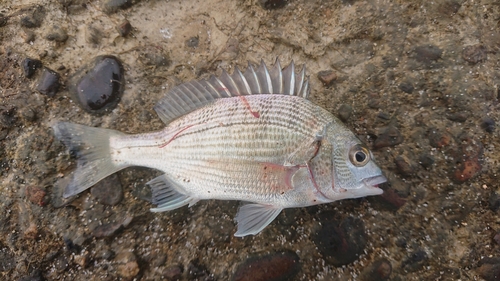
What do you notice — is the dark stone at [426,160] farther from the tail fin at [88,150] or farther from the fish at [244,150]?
the tail fin at [88,150]

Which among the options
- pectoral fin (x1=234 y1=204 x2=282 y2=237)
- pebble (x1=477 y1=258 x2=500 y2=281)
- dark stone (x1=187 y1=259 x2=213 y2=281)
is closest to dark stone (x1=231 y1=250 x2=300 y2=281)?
dark stone (x1=187 y1=259 x2=213 y2=281)

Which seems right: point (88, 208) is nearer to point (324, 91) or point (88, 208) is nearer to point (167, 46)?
point (167, 46)

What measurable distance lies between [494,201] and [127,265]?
10.1 ft

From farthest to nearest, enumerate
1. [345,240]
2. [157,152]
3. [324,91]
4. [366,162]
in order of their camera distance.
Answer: [324,91] < [345,240] < [157,152] < [366,162]

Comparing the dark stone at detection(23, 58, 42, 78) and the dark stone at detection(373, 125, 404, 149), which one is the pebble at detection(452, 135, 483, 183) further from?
the dark stone at detection(23, 58, 42, 78)

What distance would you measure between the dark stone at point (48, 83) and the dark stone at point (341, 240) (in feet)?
8.66

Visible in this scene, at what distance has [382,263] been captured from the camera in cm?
263

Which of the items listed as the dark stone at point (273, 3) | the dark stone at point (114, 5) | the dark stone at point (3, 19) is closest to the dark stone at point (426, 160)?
the dark stone at point (273, 3)

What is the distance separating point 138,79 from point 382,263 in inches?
105

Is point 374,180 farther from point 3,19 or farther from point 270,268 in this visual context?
point 3,19

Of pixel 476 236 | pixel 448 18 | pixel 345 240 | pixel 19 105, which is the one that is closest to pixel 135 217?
pixel 19 105

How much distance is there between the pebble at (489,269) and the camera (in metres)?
2.54

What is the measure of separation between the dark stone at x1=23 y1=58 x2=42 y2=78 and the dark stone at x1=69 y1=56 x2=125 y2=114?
33 centimetres

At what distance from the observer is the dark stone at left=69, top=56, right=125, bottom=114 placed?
2789 millimetres
